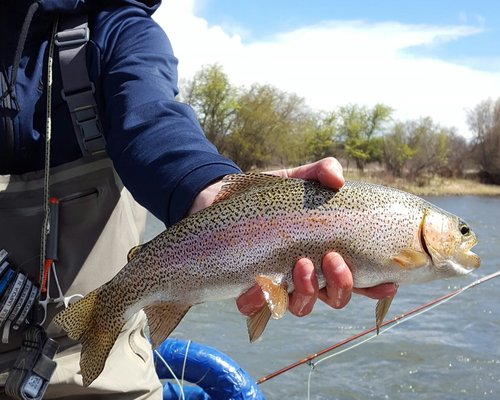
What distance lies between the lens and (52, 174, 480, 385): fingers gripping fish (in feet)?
5.99

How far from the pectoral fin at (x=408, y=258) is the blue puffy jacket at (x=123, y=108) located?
591 mm

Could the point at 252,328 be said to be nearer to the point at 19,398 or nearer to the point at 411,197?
the point at 411,197

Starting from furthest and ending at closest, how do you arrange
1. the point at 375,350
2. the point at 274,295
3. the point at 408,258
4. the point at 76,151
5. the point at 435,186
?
1. the point at 435,186
2. the point at 375,350
3. the point at 76,151
4. the point at 408,258
5. the point at 274,295

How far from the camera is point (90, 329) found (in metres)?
1.92

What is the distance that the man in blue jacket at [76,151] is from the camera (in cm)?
199

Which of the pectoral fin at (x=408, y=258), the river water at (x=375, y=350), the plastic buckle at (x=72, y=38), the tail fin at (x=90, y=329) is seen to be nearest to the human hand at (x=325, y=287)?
the pectoral fin at (x=408, y=258)

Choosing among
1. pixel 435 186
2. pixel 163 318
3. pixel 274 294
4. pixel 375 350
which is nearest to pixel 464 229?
pixel 274 294

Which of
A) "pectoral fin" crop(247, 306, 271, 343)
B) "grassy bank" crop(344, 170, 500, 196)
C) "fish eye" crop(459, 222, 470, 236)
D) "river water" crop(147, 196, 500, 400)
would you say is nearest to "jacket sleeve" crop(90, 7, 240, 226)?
"pectoral fin" crop(247, 306, 271, 343)

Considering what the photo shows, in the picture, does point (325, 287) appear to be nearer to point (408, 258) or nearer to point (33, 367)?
point (408, 258)

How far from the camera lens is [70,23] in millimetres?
2193

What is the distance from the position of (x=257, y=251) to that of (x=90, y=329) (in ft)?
1.96

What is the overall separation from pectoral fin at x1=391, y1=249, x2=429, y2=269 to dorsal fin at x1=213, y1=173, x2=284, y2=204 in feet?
1.48

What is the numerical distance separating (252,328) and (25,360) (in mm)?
784

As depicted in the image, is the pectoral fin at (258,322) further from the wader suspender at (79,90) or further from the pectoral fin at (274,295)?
the wader suspender at (79,90)
